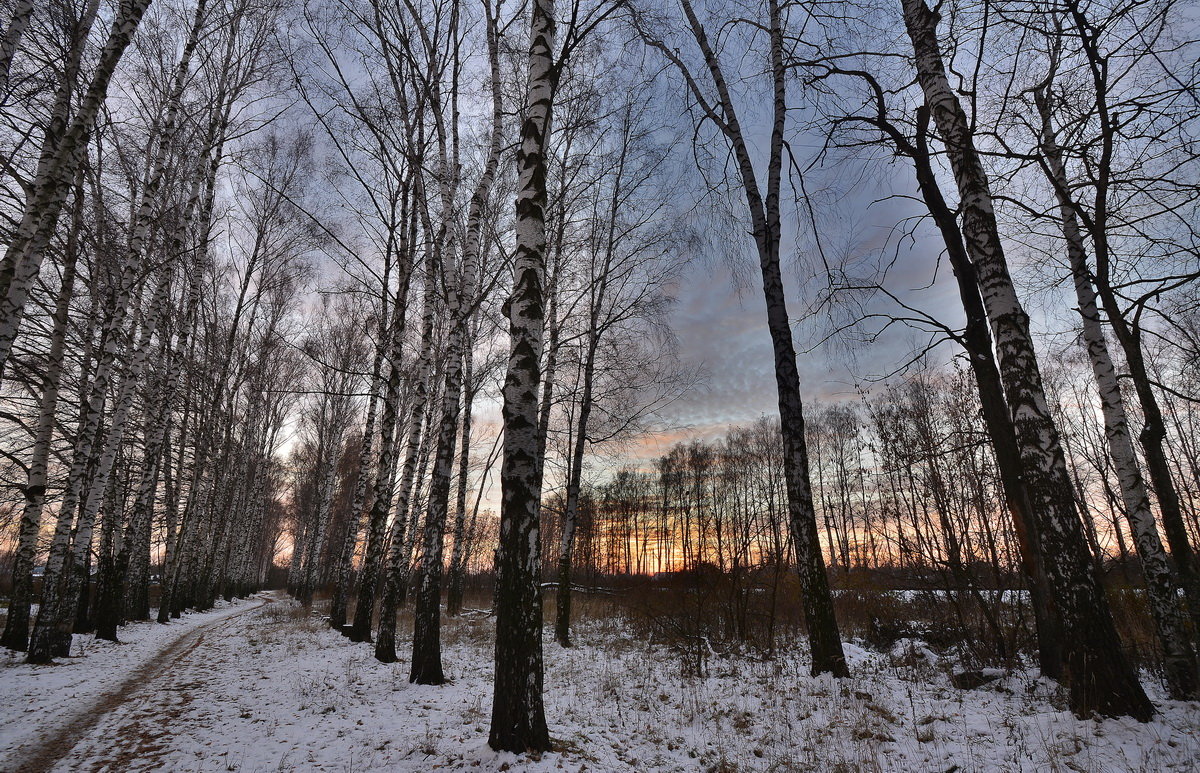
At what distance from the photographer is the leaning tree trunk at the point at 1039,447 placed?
162 inches

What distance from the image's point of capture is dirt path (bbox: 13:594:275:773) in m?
3.92

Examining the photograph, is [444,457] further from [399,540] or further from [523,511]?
[523,511]


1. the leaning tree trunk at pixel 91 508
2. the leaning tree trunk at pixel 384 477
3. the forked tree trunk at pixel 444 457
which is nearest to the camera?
the forked tree trunk at pixel 444 457

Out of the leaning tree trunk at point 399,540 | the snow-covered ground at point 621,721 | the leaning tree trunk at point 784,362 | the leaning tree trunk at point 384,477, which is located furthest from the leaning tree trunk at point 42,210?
the leaning tree trunk at point 784,362

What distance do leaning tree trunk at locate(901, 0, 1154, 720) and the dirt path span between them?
26.4 ft

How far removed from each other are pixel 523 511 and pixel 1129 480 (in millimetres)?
7427

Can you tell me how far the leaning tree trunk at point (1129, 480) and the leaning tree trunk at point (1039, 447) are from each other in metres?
0.98

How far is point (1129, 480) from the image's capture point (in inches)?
233

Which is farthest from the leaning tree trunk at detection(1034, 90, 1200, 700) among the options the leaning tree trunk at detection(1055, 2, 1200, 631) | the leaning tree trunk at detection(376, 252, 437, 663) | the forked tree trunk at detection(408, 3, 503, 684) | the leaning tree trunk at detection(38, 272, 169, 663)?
the leaning tree trunk at detection(38, 272, 169, 663)

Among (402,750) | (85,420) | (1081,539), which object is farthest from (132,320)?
(1081,539)

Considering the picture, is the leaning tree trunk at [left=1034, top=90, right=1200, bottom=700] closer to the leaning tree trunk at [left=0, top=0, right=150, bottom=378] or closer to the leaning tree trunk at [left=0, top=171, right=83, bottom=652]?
the leaning tree trunk at [left=0, top=0, right=150, bottom=378]

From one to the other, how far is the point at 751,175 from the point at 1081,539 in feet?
22.6

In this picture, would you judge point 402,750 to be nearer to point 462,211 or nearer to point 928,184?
point 928,184

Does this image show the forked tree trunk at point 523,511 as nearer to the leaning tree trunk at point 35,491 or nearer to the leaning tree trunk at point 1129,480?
the leaning tree trunk at point 1129,480
